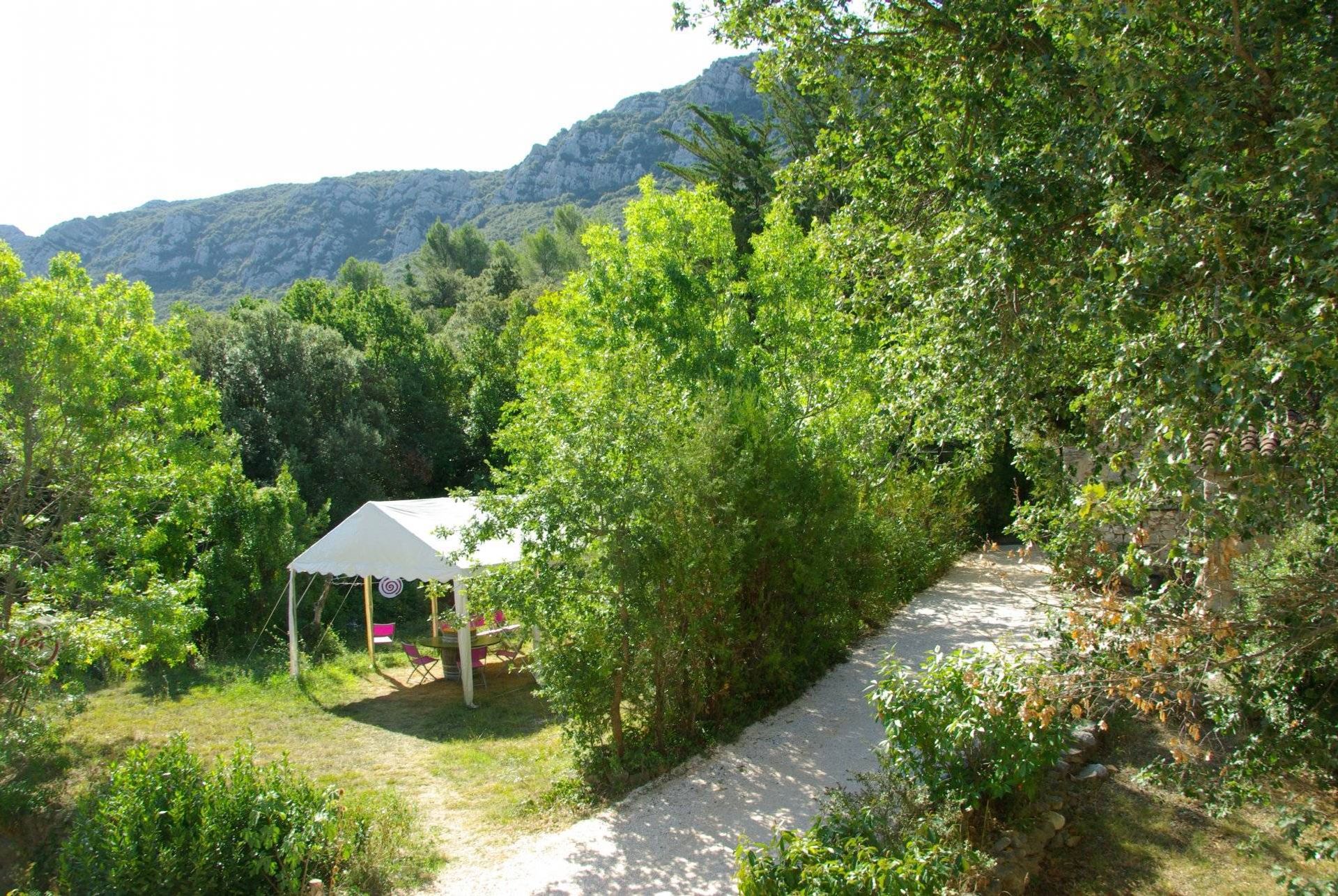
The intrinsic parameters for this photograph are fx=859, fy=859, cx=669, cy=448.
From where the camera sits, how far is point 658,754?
698cm

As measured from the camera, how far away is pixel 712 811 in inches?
237

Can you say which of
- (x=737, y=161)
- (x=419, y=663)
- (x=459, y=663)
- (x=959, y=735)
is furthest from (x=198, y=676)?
(x=737, y=161)

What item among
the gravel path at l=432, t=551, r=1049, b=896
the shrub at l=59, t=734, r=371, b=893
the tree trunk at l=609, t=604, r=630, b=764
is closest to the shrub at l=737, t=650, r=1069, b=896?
the gravel path at l=432, t=551, r=1049, b=896

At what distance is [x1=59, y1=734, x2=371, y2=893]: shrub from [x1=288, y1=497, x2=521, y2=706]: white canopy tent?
4.35 metres

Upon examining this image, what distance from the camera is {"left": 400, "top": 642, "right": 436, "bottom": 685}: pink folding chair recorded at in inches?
455

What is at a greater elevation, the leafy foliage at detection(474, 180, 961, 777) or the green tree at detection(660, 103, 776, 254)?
the green tree at detection(660, 103, 776, 254)

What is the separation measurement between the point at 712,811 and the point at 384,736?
15.5 feet

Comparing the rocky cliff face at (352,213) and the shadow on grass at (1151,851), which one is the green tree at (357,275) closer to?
the rocky cliff face at (352,213)

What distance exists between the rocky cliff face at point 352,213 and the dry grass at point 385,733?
2475 inches

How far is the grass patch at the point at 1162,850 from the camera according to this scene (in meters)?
5.00

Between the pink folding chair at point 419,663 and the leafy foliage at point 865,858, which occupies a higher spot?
the leafy foliage at point 865,858

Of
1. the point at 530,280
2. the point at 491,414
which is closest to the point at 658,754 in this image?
the point at 491,414

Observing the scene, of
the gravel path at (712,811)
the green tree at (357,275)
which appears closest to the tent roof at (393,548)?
the gravel path at (712,811)

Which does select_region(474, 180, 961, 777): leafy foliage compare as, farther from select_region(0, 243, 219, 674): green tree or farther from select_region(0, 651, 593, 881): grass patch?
select_region(0, 243, 219, 674): green tree
